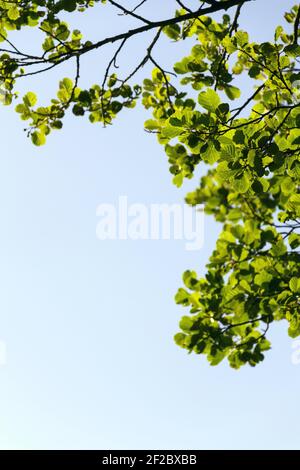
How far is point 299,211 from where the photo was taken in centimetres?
415

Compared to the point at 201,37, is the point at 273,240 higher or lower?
lower

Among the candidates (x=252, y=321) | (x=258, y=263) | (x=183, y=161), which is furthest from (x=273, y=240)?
(x=183, y=161)

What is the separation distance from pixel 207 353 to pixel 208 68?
2.65 m

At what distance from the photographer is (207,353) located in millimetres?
4734

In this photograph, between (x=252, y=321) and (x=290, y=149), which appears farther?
(x=252, y=321)

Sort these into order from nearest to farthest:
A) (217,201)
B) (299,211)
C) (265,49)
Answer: (265,49) → (299,211) → (217,201)

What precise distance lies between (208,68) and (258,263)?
6.34ft

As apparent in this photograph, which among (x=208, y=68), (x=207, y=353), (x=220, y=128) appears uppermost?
(x=208, y=68)

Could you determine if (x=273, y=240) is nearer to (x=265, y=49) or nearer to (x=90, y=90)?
(x=265, y=49)

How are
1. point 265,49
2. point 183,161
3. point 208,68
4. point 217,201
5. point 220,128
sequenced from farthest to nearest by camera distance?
point 217,201
point 183,161
point 208,68
point 265,49
point 220,128

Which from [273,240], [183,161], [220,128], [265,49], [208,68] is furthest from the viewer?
[273,240]

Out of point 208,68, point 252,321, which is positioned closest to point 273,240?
point 252,321
